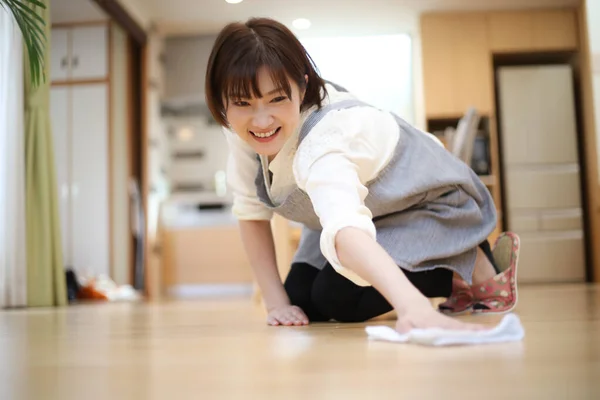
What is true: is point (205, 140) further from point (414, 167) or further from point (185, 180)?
point (414, 167)

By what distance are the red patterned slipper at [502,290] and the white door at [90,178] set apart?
374 centimetres

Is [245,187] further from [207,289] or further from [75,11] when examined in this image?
[207,289]

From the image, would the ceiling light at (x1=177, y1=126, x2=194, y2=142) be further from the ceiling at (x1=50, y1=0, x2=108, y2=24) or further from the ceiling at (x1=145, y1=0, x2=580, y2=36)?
the ceiling at (x1=145, y1=0, x2=580, y2=36)

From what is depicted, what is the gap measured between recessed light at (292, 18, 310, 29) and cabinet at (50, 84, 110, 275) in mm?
2979

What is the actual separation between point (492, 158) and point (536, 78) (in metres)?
0.69

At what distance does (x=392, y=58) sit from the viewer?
3.85 m

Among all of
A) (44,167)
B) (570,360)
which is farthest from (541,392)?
(44,167)

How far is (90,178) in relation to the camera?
15.8 ft

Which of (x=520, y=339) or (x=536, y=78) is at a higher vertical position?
(x=536, y=78)

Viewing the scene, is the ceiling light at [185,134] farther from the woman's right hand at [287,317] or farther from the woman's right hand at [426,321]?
the woman's right hand at [426,321]

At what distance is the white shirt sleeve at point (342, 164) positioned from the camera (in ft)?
3.25

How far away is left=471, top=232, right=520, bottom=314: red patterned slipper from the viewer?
1445 millimetres

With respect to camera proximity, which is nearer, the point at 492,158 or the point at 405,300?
the point at 405,300

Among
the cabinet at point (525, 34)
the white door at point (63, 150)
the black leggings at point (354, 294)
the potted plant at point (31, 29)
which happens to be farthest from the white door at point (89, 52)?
the black leggings at point (354, 294)
